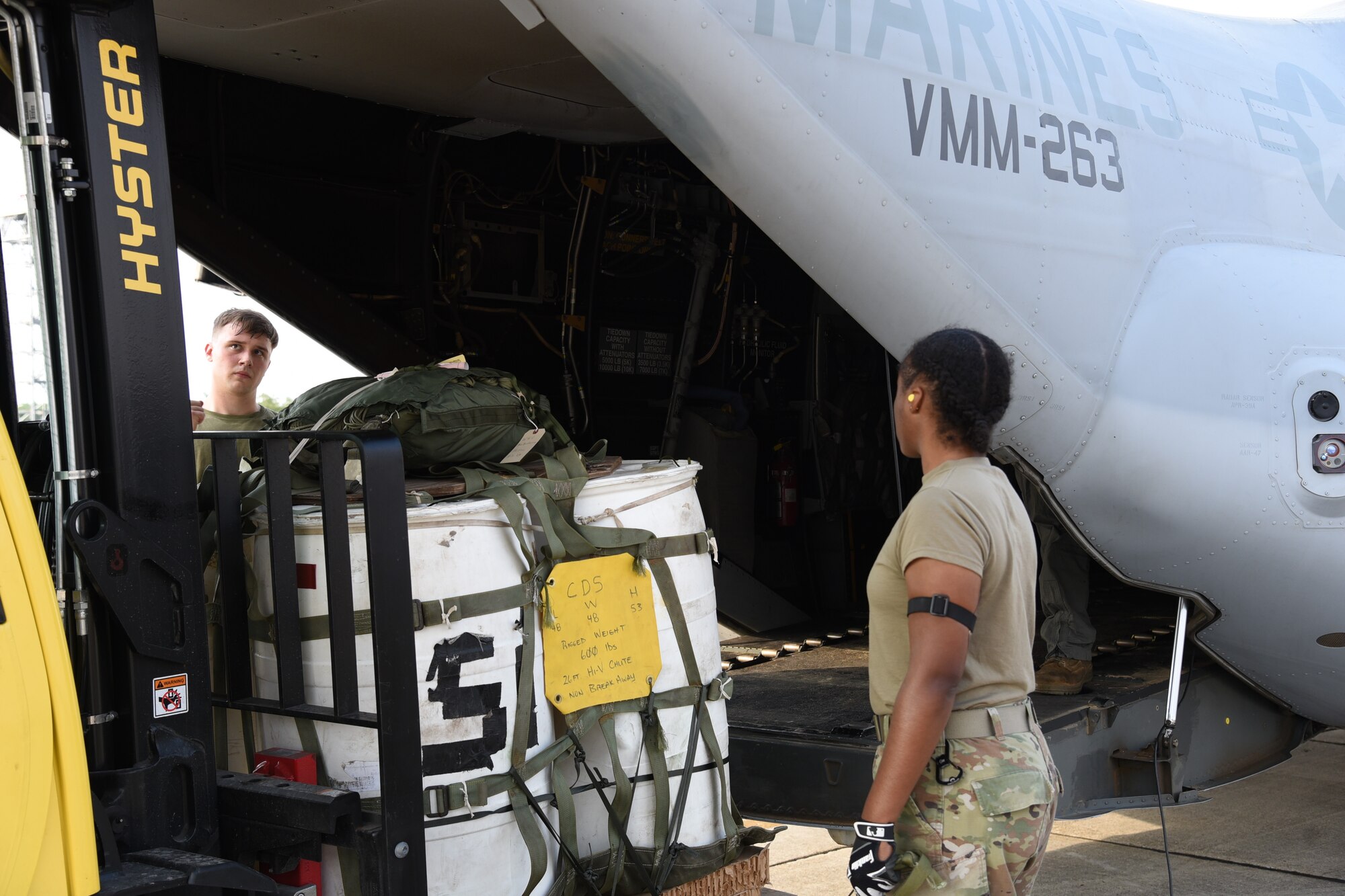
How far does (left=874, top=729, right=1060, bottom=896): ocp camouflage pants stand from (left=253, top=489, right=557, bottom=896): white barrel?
85cm

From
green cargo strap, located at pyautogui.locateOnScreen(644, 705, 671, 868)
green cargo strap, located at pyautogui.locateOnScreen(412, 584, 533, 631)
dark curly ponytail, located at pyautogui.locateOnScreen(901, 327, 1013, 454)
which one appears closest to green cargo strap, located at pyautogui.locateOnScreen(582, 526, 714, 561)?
green cargo strap, located at pyautogui.locateOnScreen(412, 584, 533, 631)

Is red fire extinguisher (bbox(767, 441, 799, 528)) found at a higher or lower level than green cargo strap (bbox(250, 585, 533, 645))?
lower

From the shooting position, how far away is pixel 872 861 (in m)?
2.21

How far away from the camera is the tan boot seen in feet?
13.8

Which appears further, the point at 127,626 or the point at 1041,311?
the point at 1041,311

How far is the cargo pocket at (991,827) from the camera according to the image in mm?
2305

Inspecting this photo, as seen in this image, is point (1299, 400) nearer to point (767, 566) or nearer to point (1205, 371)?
point (1205, 371)

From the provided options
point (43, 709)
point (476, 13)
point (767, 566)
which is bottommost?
point (767, 566)

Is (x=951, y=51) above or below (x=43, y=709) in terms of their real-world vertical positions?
above

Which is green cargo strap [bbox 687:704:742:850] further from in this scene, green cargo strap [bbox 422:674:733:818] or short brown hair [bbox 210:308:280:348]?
short brown hair [bbox 210:308:280:348]

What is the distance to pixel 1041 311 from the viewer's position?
3.63 m

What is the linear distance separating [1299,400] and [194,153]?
4.02m

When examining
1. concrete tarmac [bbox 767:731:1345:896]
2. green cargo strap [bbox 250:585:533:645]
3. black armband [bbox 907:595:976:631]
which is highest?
black armband [bbox 907:595:976:631]

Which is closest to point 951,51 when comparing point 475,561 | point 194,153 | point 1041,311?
point 1041,311
